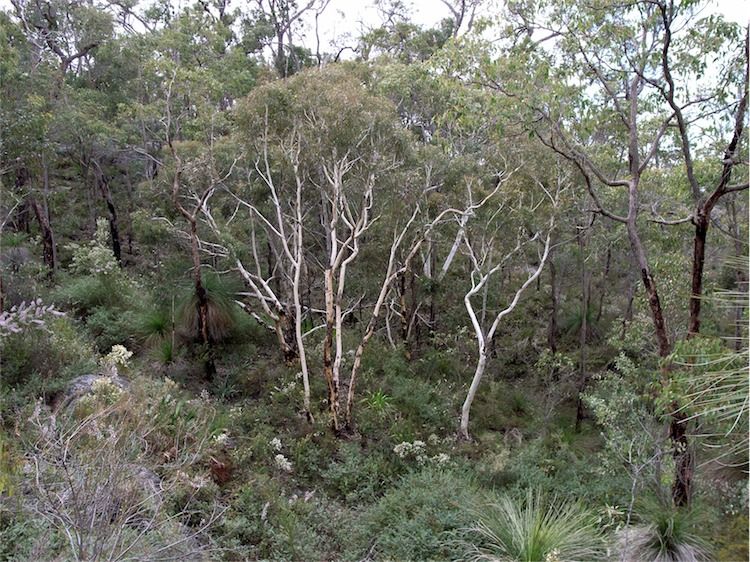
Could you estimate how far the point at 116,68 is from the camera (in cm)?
1595

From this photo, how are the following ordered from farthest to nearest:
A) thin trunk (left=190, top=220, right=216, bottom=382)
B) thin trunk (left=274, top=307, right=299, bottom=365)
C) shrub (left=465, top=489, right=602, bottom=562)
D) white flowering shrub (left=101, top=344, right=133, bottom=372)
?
thin trunk (left=274, top=307, right=299, bottom=365) < thin trunk (left=190, top=220, right=216, bottom=382) < white flowering shrub (left=101, top=344, right=133, bottom=372) < shrub (left=465, top=489, right=602, bottom=562)

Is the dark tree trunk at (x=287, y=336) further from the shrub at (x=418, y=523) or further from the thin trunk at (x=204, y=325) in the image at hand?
the shrub at (x=418, y=523)

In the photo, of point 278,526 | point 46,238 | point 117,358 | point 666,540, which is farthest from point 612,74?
point 46,238

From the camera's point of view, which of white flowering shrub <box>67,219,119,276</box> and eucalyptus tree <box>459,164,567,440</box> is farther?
white flowering shrub <box>67,219,119,276</box>

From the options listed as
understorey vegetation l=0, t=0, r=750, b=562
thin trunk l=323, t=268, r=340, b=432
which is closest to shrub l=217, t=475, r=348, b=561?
understorey vegetation l=0, t=0, r=750, b=562

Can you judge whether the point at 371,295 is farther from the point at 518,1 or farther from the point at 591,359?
the point at 518,1

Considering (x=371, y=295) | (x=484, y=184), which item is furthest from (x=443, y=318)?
(x=484, y=184)

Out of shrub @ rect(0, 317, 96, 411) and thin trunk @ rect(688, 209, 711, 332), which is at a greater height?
thin trunk @ rect(688, 209, 711, 332)

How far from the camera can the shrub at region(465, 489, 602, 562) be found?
424 centimetres

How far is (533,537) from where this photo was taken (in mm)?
4285

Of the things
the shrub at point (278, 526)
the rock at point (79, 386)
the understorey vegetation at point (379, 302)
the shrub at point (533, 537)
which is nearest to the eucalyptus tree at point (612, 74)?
the understorey vegetation at point (379, 302)

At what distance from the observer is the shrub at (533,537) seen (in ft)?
13.9

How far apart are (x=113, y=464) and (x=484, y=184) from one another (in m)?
10.6

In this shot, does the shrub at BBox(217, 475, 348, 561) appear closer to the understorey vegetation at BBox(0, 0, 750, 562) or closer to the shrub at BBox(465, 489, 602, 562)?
the understorey vegetation at BBox(0, 0, 750, 562)
